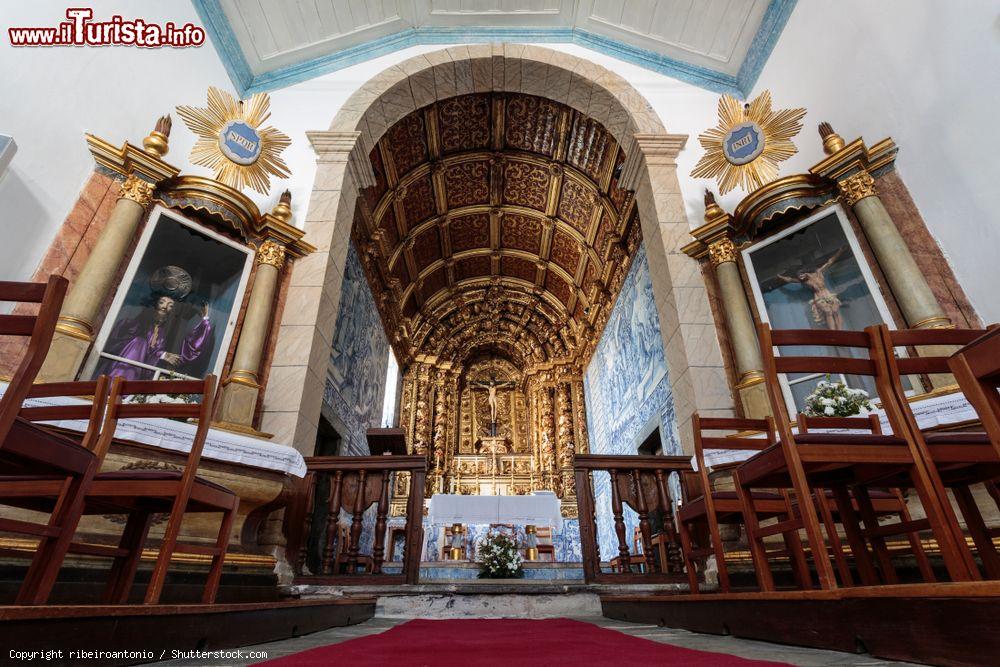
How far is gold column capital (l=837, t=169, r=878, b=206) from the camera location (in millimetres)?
4727

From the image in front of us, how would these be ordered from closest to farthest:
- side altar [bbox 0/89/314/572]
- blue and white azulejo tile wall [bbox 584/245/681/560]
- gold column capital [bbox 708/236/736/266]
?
side altar [bbox 0/89/314/572], gold column capital [bbox 708/236/736/266], blue and white azulejo tile wall [bbox 584/245/681/560]

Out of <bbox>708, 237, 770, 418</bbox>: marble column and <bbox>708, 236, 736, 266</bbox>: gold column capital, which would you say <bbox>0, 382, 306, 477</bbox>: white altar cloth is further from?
<bbox>708, 236, 736, 266</bbox>: gold column capital

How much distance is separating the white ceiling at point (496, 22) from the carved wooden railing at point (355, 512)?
614 centimetres

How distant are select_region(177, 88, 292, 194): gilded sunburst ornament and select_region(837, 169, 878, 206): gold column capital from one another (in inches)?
238

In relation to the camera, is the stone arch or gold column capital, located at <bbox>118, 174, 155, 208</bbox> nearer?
gold column capital, located at <bbox>118, 174, 155, 208</bbox>

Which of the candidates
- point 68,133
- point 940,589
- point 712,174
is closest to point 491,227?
point 712,174

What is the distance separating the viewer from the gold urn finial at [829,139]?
500cm

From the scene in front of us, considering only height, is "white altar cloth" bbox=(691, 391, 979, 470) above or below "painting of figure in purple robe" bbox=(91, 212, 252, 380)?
below

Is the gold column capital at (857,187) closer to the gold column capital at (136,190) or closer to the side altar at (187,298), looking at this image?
the side altar at (187,298)

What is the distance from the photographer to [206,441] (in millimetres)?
3627

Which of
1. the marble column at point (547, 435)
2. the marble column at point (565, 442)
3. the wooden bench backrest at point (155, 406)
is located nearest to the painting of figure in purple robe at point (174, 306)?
the wooden bench backrest at point (155, 406)

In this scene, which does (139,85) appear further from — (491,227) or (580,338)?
(580,338)

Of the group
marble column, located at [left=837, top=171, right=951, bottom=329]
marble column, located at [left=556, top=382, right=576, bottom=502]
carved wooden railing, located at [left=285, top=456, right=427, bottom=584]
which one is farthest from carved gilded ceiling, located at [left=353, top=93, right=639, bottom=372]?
carved wooden railing, located at [left=285, top=456, right=427, bottom=584]

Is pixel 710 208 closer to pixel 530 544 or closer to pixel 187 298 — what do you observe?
pixel 187 298
